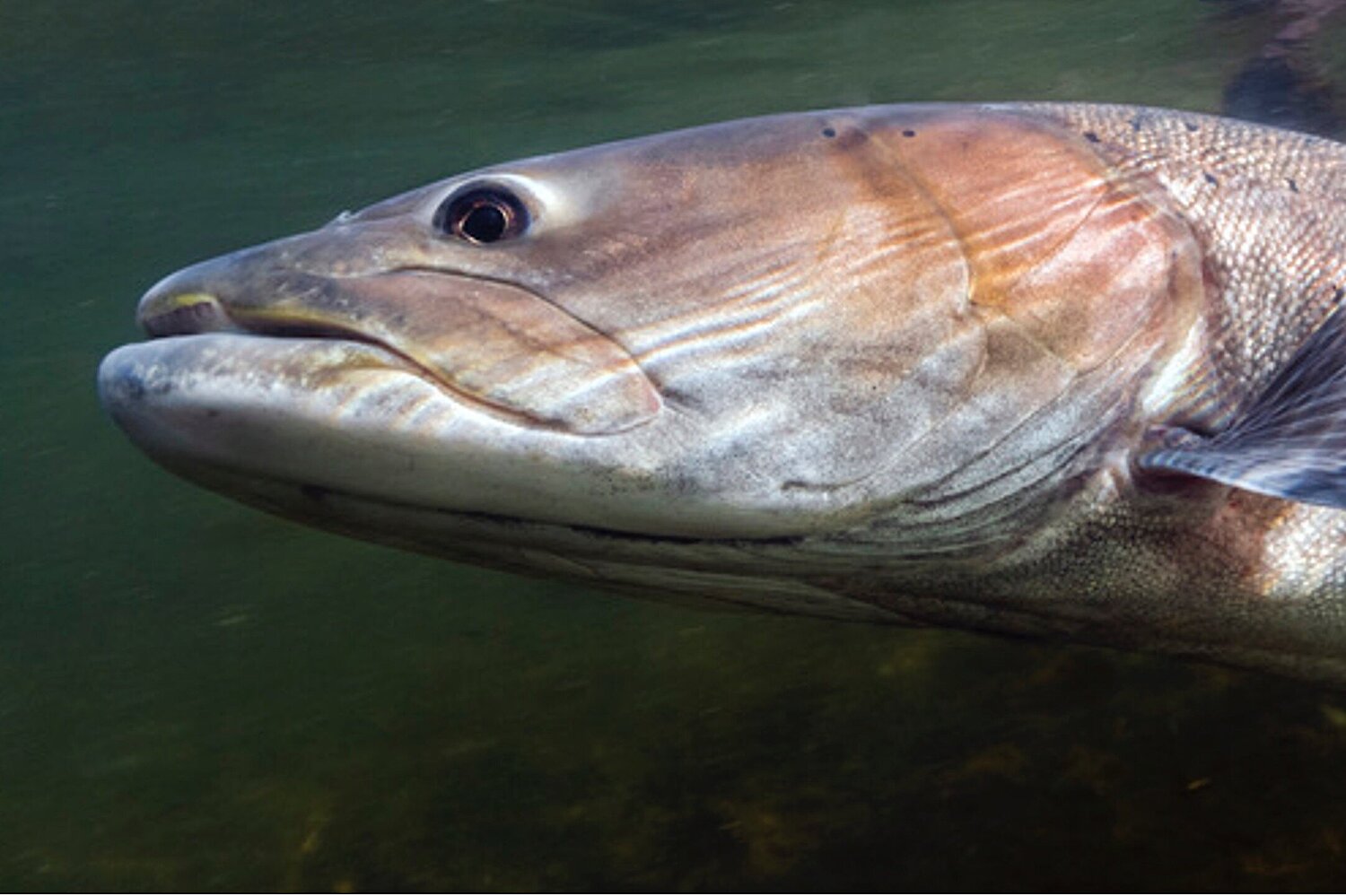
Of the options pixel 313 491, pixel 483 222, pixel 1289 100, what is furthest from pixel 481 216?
pixel 1289 100

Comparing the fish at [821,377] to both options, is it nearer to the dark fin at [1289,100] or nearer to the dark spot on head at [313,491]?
the dark spot on head at [313,491]

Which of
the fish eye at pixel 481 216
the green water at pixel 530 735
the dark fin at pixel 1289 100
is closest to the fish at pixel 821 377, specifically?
the fish eye at pixel 481 216

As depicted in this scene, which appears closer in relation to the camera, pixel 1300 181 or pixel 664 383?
pixel 664 383

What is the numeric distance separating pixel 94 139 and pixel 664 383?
76.0 ft

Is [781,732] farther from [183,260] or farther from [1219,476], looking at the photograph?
[183,260]

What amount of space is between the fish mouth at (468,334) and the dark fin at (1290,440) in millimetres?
833

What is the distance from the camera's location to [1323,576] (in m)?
2.23

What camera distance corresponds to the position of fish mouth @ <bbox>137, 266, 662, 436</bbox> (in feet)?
6.39

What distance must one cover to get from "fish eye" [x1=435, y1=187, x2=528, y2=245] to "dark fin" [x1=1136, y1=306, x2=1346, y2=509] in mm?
1081

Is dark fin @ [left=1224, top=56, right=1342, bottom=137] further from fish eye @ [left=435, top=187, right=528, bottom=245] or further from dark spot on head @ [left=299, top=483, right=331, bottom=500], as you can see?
dark spot on head @ [left=299, top=483, right=331, bottom=500]

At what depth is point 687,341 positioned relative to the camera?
204 cm

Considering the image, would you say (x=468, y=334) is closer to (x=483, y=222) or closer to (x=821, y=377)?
(x=483, y=222)

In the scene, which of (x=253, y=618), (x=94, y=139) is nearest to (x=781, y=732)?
(x=253, y=618)

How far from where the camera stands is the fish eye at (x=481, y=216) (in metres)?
2.11
